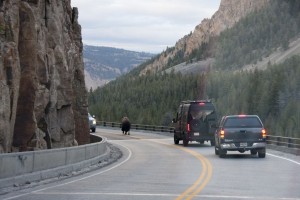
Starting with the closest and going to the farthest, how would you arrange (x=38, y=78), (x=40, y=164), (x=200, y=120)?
(x=40, y=164)
(x=38, y=78)
(x=200, y=120)

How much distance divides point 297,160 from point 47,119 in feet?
44.6

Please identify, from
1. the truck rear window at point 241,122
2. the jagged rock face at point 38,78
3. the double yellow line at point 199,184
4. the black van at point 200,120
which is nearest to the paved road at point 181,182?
the double yellow line at point 199,184

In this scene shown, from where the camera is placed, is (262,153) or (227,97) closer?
(262,153)

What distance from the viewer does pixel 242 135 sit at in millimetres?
29984

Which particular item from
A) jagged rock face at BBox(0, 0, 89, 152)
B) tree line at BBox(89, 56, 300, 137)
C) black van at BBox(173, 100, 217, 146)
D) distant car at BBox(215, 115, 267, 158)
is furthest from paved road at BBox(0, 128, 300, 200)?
tree line at BBox(89, 56, 300, 137)

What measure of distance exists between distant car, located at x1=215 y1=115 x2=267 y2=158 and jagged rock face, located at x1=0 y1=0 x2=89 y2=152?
26.4 ft

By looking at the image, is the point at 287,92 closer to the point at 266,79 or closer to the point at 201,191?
the point at 266,79

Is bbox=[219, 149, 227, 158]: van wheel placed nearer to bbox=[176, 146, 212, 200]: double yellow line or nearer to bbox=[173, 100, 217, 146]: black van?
bbox=[176, 146, 212, 200]: double yellow line

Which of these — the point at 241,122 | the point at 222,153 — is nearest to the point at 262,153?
the point at 241,122

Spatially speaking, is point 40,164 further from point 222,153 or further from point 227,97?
point 227,97

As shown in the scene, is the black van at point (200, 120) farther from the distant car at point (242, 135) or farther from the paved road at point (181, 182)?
the paved road at point (181, 182)

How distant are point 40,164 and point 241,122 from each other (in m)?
13.4

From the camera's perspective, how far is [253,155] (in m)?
32.5

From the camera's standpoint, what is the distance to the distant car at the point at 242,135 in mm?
29969
